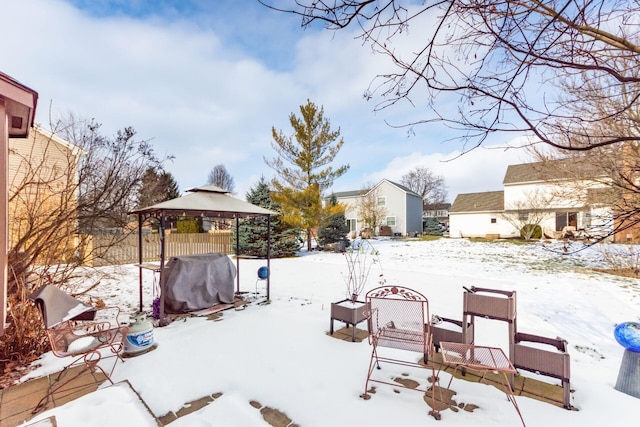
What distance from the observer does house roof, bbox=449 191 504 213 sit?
24891mm

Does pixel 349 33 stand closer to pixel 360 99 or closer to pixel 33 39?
pixel 360 99

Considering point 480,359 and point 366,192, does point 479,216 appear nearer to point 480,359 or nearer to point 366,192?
point 366,192

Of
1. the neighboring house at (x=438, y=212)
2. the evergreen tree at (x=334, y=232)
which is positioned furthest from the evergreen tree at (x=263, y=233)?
the neighboring house at (x=438, y=212)

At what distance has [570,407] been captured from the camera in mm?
2523

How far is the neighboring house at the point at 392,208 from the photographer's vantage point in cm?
2917

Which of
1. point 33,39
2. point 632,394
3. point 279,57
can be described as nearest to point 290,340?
point 632,394

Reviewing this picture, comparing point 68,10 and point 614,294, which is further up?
point 68,10

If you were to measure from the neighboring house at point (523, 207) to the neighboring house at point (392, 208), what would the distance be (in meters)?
4.31

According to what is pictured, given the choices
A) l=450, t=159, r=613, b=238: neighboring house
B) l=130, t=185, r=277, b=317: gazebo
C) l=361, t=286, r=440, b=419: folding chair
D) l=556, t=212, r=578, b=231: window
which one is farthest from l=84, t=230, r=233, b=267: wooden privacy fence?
l=556, t=212, r=578, b=231: window

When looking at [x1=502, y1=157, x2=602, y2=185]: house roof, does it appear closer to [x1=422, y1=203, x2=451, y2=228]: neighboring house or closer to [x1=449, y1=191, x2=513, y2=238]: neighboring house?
[x1=449, y1=191, x2=513, y2=238]: neighboring house

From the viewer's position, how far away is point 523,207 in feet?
69.6

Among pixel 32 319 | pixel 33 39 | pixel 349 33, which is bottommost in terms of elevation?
pixel 32 319

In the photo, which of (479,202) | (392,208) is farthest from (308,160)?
(479,202)

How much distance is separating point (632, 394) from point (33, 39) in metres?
9.96
